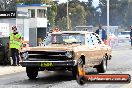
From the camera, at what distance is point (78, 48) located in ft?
42.8

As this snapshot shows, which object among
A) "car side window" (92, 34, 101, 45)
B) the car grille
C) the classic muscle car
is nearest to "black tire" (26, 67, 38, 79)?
the classic muscle car

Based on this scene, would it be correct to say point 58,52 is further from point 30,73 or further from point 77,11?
point 77,11

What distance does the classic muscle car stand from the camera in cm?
1249

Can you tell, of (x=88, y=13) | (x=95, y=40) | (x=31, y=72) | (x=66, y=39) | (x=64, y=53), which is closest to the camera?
(x=64, y=53)

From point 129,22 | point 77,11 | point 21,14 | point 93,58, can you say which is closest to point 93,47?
point 93,58

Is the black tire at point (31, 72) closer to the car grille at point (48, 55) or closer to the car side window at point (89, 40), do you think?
the car grille at point (48, 55)

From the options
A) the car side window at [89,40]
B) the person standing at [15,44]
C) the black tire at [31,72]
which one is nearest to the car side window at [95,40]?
the car side window at [89,40]

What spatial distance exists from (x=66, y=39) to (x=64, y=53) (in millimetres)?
1429

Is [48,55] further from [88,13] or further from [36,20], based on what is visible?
[88,13]

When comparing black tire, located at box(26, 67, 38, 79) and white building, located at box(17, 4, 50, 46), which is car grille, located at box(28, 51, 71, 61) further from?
white building, located at box(17, 4, 50, 46)

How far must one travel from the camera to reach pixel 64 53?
1254 centimetres

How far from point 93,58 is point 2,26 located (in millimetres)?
8274

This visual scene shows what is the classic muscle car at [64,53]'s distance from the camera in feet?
41.0

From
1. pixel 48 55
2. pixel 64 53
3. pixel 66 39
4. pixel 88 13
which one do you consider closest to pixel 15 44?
pixel 66 39
